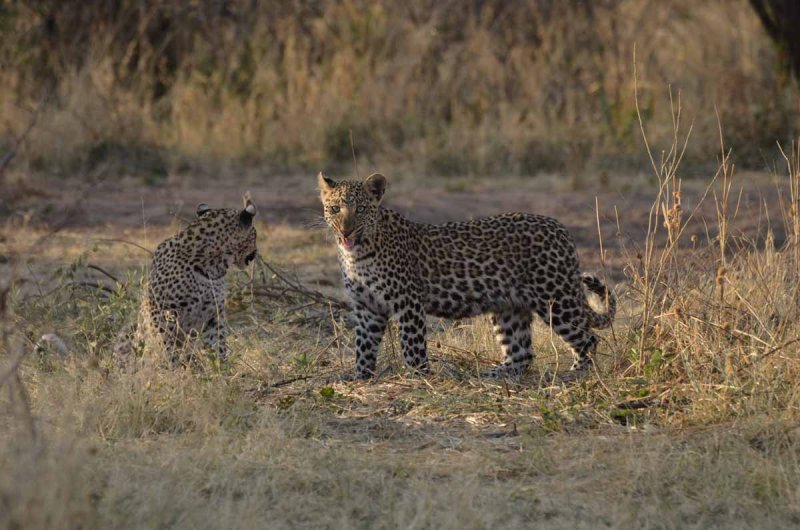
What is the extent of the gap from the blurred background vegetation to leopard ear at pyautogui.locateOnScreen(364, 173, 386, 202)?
7.31 m

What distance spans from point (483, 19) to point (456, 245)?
35.3 ft

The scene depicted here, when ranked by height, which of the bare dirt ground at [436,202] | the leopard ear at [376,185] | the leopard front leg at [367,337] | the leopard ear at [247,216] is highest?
the leopard ear at [376,185]

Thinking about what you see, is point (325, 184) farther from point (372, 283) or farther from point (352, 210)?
point (372, 283)

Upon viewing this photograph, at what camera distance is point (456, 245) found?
7430 mm

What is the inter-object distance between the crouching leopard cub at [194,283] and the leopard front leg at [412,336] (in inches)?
37.9

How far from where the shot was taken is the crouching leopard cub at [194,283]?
718cm

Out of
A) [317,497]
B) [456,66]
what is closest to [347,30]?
[456,66]

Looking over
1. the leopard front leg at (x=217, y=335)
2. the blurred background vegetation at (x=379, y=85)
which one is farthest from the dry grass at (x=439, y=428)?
the blurred background vegetation at (x=379, y=85)

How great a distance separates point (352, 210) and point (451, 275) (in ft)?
2.17

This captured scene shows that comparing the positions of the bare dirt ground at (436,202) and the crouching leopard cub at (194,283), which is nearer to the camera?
the crouching leopard cub at (194,283)

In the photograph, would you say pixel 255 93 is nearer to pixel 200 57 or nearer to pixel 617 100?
pixel 200 57

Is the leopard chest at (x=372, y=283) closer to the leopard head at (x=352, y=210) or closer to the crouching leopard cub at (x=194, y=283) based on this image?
the leopard head at (x=352, y=210)

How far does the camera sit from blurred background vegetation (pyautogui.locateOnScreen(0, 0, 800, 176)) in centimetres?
1507

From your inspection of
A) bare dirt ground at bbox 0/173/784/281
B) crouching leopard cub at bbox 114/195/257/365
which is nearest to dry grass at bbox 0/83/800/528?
crouching leopard cub at bbox 114/195/257/365
